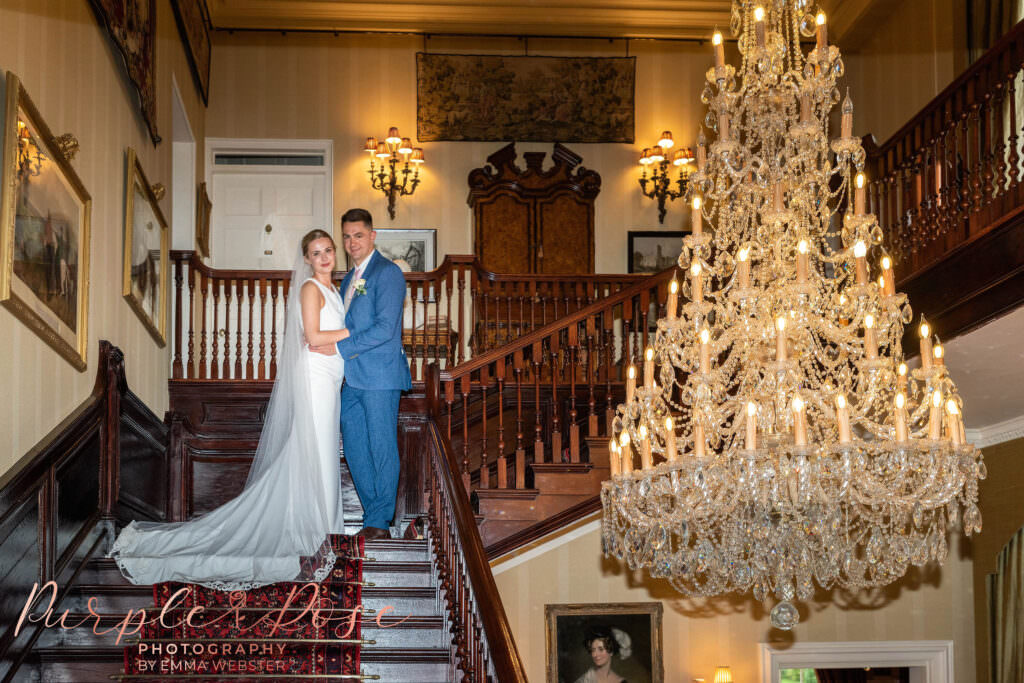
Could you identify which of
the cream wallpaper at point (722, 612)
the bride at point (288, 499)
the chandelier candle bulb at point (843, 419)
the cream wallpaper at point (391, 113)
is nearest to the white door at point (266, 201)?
the cream wallpaper at point (391, 113)

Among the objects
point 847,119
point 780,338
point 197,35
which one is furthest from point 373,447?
point 197,35

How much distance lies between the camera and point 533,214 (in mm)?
A: 11727

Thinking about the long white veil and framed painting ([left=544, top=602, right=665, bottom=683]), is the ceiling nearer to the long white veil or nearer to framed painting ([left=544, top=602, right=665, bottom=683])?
framed painting ([left=544, top=602, right=665, bottom=683])

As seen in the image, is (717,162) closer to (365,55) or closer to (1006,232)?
(1006,232)

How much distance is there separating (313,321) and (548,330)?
7.19 ft

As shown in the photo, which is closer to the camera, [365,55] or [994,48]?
[994,48]

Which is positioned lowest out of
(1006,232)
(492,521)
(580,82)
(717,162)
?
(492,521)

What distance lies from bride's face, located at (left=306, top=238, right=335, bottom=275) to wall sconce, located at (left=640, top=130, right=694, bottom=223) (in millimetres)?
6314

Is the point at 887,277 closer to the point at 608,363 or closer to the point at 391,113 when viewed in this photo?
the point at 608,363

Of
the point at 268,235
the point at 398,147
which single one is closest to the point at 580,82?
the point at 398,147

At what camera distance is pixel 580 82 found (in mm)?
12023

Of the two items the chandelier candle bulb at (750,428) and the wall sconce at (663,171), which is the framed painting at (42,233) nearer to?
the chandelier candle bulb at (750,428)

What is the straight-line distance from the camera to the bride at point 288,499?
5039 mm

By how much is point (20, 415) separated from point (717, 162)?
3664mm
